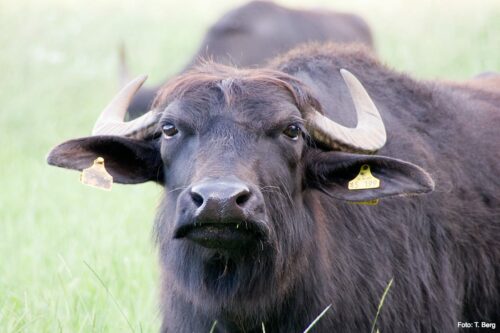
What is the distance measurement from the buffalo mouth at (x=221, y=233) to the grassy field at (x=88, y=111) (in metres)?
0.92

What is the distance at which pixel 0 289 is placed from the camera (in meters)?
6.36

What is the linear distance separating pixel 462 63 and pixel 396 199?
1442 cm

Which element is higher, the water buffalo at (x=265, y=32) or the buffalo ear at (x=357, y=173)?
the buffalo ear at (x=357, y=173)

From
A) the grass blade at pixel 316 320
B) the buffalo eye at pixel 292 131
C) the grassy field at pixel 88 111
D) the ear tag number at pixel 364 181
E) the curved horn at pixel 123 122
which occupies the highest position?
the curved horn at pixel 123 122

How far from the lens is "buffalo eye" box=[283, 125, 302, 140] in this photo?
479 centimetres

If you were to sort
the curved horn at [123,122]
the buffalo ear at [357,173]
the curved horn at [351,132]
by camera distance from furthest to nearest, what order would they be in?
the curved horn at [123,122] → the curved horn at [351,132] → the buffalo ear at [357,173]

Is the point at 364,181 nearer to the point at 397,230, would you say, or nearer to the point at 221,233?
the point at 397,230

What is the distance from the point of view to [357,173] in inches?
194

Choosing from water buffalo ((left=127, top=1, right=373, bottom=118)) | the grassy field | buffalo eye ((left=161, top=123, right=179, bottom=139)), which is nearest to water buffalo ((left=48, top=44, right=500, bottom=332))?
buffalo eye ((left=161, top=123, right=179, bottom=139))

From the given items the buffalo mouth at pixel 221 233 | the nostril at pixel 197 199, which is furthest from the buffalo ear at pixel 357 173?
the nostril at pixel 197 199

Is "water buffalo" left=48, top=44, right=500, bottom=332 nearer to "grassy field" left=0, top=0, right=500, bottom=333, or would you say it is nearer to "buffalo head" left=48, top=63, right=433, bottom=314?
"buffalo head" left=48, top=63, right=433, bottom=314

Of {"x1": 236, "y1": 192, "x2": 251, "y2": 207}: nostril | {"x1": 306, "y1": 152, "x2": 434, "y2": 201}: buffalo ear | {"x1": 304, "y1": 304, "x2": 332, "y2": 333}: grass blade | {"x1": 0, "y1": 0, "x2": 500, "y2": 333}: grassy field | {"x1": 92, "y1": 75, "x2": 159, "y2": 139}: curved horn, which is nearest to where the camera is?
{"x1": 236, "y1": 192, "x2": 251, "y2": 207}: nostril

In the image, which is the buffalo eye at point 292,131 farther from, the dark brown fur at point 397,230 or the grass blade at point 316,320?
the grass blade at point 316,320

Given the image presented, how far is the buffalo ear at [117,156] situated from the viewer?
500 centimetres
